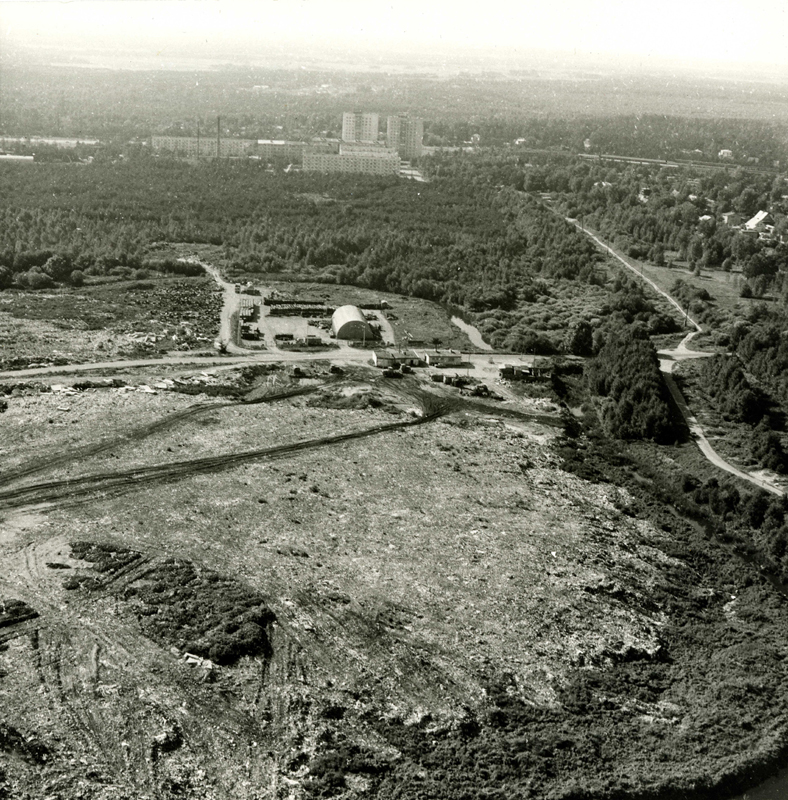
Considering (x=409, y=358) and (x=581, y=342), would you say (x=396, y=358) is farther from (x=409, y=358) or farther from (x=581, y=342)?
(x=581, y=342)

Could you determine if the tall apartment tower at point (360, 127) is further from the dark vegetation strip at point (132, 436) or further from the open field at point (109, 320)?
the dark vegetation strip at point (132, 436)

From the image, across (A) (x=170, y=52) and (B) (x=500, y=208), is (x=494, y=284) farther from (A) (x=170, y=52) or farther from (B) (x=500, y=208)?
(A) (x=170, y=52)

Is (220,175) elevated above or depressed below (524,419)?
above

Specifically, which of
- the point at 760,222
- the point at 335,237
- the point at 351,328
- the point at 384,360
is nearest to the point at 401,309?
the point at 351,328

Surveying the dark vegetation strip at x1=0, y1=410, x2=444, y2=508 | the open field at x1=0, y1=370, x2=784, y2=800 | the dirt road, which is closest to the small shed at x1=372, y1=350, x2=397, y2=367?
the dark vegetation strip at x1=0, y1=410, x2=444, y2=508

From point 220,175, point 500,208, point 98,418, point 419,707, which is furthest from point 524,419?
point 220,175
